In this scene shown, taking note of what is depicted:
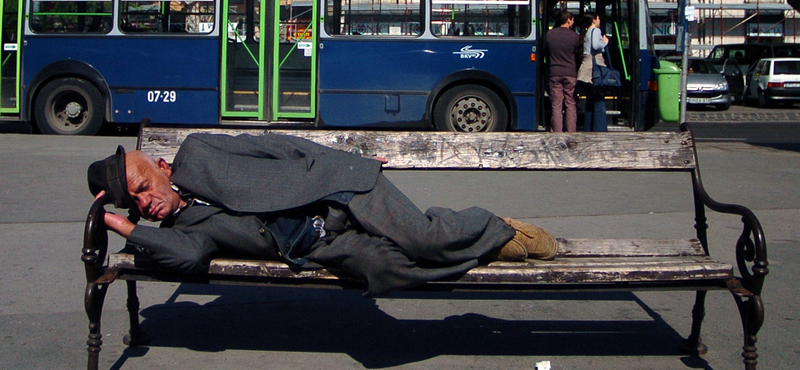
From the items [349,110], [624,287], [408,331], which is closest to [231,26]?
[349,110]

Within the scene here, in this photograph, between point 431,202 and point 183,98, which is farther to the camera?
point 183,98

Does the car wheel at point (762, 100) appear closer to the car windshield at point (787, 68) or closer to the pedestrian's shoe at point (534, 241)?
the car windshield at point (787, 68)

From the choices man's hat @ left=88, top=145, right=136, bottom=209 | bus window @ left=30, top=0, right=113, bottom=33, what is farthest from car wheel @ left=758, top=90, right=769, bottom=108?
man's hat @ left=88, top=145, right=136, bottom=209

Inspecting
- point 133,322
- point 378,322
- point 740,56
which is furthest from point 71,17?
point 740,56

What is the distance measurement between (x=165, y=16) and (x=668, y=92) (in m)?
7.14

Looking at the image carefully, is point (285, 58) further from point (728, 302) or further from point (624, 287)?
point (624, 287)

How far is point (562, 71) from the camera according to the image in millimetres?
11078

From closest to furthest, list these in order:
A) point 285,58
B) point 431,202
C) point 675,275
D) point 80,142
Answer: point 675,275, point 431,202, point 80,142, point 285,58

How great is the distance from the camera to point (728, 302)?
15.9ft

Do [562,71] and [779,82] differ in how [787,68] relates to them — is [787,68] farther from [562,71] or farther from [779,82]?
[562,71]

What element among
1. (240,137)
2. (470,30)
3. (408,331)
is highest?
(470,30)

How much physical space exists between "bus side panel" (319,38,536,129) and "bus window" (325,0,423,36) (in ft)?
0.48

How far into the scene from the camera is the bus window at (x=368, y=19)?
39.2 feet

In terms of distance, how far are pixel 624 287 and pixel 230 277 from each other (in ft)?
5.22
